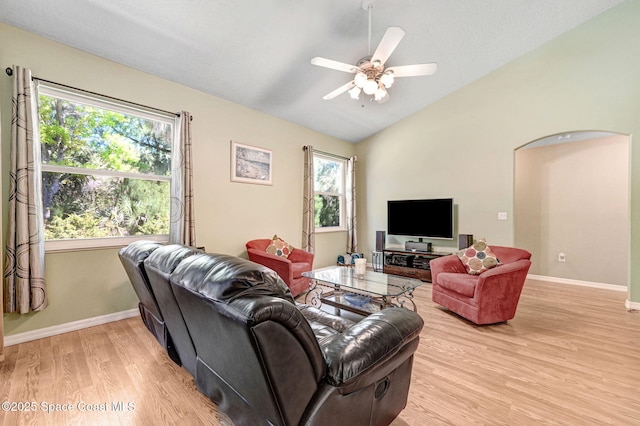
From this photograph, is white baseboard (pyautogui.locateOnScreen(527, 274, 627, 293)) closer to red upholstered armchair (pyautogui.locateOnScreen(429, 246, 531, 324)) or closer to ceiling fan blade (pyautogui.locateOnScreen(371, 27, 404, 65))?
red upholstered armchair (pyautogui.locateOnScreen(429, 246, 531, 324))

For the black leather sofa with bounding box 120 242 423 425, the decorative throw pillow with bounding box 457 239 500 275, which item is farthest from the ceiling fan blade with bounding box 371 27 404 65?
the decorative throw pillow with bounding box 457 239 500 275

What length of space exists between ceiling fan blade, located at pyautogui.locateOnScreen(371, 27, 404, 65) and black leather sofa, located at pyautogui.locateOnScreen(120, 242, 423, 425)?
2092mm

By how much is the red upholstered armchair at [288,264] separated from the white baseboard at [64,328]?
60.0 inches

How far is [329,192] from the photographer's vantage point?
218 inches

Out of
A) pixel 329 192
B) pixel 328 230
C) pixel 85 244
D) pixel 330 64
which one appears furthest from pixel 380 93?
pixel 85 244

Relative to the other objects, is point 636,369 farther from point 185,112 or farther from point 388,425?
point 185,112

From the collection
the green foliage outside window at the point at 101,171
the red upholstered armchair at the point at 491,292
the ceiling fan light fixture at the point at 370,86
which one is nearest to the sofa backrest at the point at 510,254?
the red upholstered armchair at the point at 491,292

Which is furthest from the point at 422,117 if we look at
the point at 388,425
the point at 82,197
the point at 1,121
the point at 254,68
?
the point at 1,121

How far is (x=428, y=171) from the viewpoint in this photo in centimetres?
489

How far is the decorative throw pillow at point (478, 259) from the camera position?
3086 millimetres

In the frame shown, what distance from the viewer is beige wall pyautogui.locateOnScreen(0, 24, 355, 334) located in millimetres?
2457

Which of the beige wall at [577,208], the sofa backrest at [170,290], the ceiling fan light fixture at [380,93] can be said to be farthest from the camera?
the beige wall at [577,208]

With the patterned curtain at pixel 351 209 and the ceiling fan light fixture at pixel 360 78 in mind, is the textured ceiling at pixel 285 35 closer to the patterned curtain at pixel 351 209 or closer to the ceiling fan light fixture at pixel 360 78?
the ceiling fan light fixture at pixel 360 78

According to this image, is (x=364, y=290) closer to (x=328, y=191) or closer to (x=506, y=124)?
(x=328, y=191)
